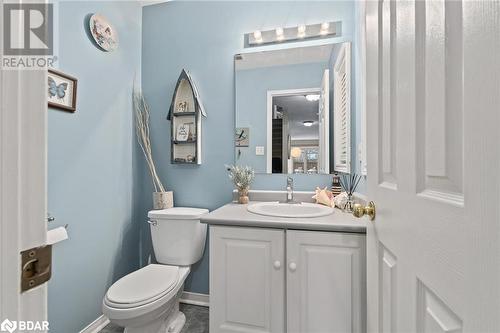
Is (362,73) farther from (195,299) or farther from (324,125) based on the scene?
(195,299)

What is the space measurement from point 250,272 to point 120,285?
0.78 metres

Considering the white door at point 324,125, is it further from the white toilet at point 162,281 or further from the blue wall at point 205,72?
the white toilet at point 162,281

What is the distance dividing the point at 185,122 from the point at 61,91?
82 cm

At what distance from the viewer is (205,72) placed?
1963 millimetres

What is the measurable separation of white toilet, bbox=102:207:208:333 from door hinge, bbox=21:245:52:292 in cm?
103

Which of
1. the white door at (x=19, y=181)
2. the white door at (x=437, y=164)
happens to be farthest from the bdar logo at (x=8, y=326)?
the white door at (x=437, y=164)

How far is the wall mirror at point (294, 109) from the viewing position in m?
1.74

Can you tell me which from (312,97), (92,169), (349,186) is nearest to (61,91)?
(92,169)

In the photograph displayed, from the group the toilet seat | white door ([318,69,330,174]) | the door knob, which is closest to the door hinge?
the door knob

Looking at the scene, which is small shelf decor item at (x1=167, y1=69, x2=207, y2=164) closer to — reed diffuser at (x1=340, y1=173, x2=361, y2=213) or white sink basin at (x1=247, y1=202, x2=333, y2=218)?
white sink basin at (x1=247, y1=202, x2=333, y2=218)

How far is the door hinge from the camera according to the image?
0.36m

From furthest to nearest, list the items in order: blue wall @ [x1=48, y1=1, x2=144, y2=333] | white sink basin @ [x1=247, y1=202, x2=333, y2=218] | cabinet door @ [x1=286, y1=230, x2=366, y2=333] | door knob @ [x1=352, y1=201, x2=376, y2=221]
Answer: white sink basin @ [x1=247, y1=202, x2=333, y2=218], blue wall @ [x1=48, y1=1, x2=144, y2=333], cabinet door @ [x1=286, y1=230, x2=366, y2=333], door knob @ [x1=352, y1=201, x2=376, y2=221]

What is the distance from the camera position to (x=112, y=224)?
1781mm

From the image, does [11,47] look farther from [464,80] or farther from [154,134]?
[154,134]
